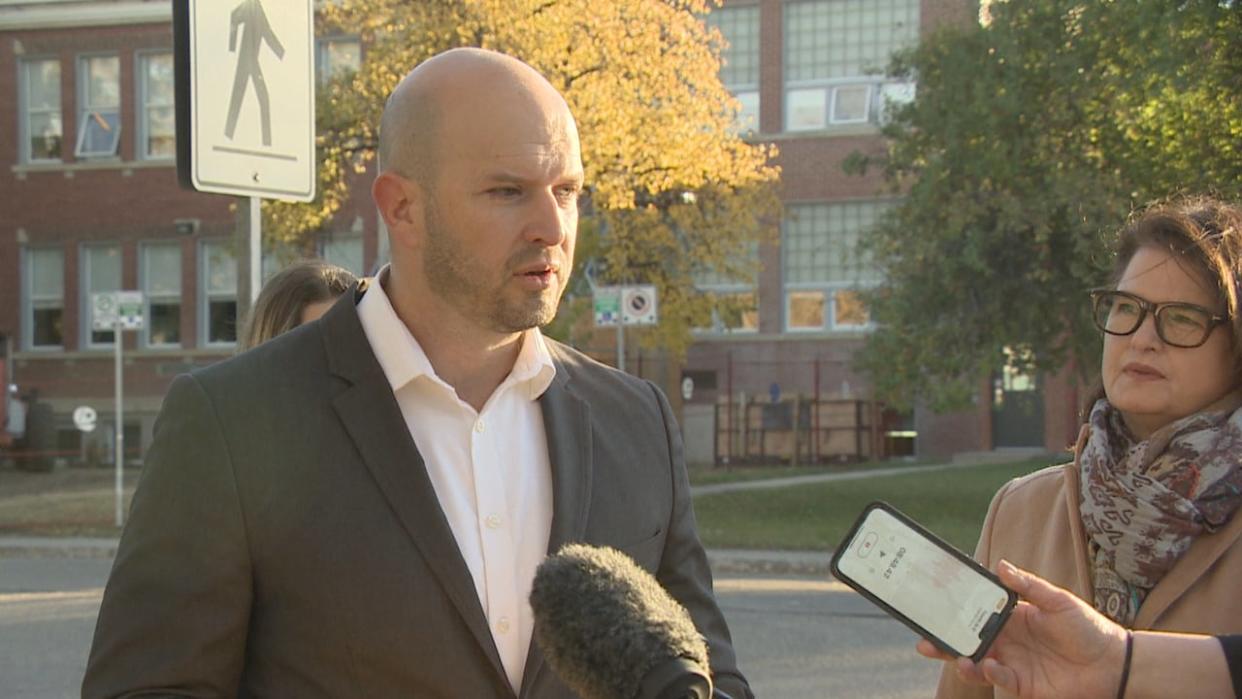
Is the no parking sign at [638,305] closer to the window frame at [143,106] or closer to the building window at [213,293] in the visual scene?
the building window at [213,293]

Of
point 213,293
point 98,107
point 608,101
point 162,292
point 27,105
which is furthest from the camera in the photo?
point 162,292

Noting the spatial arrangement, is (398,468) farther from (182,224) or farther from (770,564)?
(182,224)

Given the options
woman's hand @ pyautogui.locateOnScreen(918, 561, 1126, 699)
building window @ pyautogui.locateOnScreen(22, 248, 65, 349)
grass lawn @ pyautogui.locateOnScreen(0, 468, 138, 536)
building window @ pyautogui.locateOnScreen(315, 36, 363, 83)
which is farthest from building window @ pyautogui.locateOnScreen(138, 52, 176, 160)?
woman's hand @ pyautogui.locateOnScreen(918, 561, 1126, 699)

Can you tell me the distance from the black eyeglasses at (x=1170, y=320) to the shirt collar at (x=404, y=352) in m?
1.23

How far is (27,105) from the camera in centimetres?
3331

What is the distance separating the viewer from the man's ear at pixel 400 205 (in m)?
2.66

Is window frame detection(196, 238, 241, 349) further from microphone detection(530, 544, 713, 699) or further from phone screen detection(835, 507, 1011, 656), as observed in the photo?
microphone detection(530, 544, 713, 699)

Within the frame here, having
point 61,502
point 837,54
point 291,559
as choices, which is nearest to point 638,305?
point 61,502

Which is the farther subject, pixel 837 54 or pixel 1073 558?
pixel 837 54

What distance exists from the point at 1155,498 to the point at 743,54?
30.6m

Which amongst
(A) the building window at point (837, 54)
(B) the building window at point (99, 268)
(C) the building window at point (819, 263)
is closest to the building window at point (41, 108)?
(B) the building window at point (99, 268)

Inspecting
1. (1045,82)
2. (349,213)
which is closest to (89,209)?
(349,213)

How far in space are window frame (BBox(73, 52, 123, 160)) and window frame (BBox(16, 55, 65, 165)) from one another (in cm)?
35

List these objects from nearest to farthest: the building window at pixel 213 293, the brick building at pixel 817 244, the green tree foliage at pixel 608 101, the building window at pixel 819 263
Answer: the green tree foliage at pixel 608 101
the brick building at pixel 817 244
the building window at pixel 819 263
the building window at pixel 213 293
